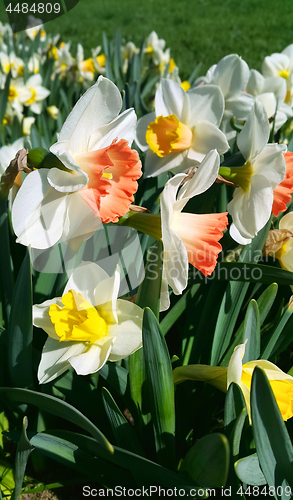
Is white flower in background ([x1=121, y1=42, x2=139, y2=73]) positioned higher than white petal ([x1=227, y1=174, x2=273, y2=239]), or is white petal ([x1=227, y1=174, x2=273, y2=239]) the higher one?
white flower in background ([x1=121, y1=42, x2=139, y2=73])

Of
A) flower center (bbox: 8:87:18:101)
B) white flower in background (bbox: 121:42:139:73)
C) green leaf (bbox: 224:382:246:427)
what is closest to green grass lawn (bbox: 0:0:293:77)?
white flower in background (bbox: 121:42:139:73)

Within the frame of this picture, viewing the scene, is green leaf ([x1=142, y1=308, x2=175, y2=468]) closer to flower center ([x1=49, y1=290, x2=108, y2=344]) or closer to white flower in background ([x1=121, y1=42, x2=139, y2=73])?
flower center ([x1=49, y1=290, x2=108, y2=344])

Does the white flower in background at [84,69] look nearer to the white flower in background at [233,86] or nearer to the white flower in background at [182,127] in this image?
the white flower in background at [233,86]

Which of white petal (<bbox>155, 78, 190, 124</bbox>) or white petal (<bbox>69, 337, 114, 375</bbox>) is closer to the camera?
white petal (<bbox>69, 337, 114, 375</bbox>)

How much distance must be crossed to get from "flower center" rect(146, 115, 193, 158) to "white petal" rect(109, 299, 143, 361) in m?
0.55

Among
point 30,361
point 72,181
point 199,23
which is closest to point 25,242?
point 72,181

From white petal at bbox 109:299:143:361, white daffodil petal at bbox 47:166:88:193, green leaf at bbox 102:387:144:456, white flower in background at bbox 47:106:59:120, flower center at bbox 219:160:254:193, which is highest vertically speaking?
white daffodil petal at bbox 47:166:88:193

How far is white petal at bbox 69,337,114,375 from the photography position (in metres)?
0.82

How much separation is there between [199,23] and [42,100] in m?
4.94

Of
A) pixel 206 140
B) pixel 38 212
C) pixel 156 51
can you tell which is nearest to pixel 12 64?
pixel 156 51

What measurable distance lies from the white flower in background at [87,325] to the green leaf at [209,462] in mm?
223

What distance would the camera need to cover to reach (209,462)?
2.41 feet

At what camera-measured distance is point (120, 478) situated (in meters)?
1.00

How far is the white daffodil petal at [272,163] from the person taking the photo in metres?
0.93
